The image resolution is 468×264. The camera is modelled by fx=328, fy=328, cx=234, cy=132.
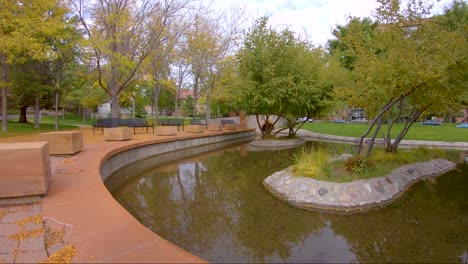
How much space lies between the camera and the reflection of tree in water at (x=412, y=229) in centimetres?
505

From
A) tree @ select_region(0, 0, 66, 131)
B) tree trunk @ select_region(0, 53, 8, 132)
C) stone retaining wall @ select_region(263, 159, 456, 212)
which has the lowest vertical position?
stone retaining wall @ select_region(263, 159, 456, 212)

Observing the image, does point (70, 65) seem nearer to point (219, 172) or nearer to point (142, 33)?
point (142, 33)

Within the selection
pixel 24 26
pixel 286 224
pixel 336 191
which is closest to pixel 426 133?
pixel 336 191

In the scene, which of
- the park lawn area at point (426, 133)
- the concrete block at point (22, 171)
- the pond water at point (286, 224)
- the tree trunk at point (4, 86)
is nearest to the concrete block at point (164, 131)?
the pond water at point (286, 224)

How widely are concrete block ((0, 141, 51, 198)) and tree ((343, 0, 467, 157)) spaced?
7758 millimetres

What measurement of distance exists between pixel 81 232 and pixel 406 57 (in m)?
7.84

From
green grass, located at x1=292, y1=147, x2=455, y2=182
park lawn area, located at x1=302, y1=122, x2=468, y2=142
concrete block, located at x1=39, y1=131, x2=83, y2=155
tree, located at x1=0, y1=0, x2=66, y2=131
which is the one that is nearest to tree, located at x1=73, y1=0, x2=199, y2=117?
tree, located at x1=0, y1=0, x2=66, y2=131

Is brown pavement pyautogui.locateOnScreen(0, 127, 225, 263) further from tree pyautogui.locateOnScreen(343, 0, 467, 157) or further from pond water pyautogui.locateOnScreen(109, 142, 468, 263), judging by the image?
tree pyautogui.locateOnScreen(343, 0, 467, 157)

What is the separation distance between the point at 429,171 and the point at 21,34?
52.4 feet

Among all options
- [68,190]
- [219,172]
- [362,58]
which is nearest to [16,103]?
[219,172]

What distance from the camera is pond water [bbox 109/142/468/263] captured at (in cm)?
505

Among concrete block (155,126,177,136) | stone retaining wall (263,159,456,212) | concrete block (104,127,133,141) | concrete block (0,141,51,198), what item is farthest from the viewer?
concrete block (155,126,177,136)

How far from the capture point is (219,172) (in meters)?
11.5

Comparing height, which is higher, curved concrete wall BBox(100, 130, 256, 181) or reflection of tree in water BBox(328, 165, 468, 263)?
curved concrete wall BBox(100, 130, 256, 181)
